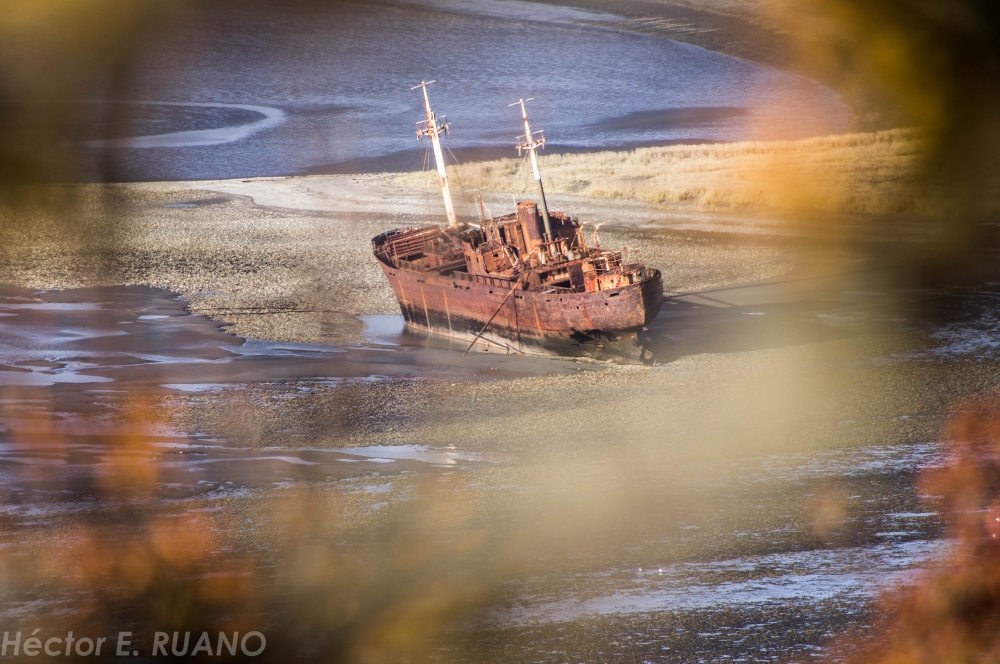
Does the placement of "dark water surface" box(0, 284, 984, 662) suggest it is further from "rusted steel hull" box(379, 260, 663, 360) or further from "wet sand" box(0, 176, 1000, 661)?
"rusted steel hull" box(379, 260, 663, 360)

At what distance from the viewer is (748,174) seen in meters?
50.5

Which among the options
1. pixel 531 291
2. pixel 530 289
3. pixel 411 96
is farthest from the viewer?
pixel 411 96

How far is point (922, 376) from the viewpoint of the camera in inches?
899

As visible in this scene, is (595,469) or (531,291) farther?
(531,291)

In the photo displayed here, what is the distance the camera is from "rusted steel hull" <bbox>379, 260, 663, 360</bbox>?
84.1 feet

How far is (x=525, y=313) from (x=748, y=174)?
27293 millimetres

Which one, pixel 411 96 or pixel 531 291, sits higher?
pixel 411 96

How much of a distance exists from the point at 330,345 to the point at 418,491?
1236 centimetres

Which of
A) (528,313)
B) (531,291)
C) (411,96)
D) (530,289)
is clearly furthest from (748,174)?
(411,96)

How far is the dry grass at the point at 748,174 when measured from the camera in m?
43.7

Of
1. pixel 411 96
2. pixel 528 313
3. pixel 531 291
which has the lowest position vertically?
pixel 528 313

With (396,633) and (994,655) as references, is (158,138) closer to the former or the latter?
(396,633)

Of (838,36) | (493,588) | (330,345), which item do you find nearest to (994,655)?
(493,588)

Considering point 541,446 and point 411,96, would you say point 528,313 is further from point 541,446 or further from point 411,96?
point 411,96
